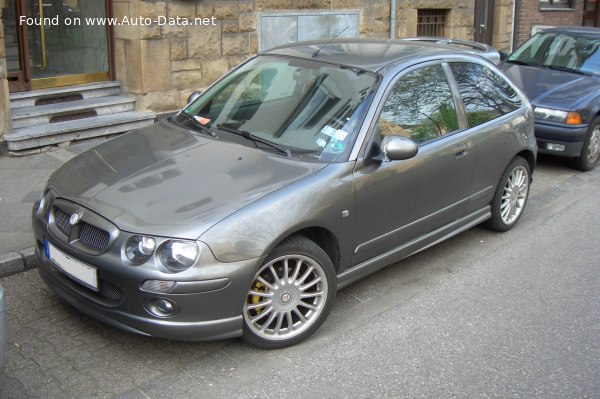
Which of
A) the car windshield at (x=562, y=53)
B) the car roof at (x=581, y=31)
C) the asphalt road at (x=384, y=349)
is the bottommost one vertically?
the asphalt road at (x=384, y=349)

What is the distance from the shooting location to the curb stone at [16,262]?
512 cm

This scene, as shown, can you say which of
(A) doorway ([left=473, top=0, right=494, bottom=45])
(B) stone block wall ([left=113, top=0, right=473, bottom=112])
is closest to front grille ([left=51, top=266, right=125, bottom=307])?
(B) stone block wall ([left=113, top=0, right=473, bottom=112])

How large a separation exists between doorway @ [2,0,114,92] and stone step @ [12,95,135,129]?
0.44 meters

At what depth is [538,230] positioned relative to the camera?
6.54 metres

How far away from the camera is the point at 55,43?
30.1ft

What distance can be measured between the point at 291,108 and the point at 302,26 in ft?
20.9

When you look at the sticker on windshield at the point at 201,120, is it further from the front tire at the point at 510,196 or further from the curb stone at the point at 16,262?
the front tire at the point at 510,196

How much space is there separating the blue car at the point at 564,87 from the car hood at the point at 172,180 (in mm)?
5005

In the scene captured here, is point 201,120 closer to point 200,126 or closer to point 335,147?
point 200,126

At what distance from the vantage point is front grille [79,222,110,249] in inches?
154

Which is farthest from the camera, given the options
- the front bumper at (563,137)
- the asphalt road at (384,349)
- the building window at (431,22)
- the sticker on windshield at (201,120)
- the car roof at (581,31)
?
the building window at (431,22)

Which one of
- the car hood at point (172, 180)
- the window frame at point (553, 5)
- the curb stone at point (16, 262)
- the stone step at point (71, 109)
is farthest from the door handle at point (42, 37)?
the window frame at point (553, 5)

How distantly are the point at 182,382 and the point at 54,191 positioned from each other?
1496 millimetres

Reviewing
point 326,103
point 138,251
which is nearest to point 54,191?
point 138,251
